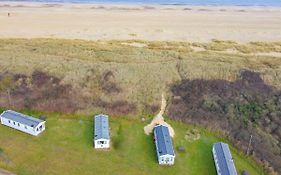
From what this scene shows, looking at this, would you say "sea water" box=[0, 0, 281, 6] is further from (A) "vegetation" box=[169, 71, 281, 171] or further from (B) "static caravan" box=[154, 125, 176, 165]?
(B) "static caravan" box=[154, 125, 176, 165]

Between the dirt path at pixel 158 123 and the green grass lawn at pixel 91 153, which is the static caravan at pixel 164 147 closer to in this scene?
the green grass lawn at pixel 91 153

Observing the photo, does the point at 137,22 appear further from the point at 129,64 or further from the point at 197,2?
the point at 129,64

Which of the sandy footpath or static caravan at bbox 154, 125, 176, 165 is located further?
the sandy footpath

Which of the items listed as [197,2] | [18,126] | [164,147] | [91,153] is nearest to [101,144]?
[91,153]

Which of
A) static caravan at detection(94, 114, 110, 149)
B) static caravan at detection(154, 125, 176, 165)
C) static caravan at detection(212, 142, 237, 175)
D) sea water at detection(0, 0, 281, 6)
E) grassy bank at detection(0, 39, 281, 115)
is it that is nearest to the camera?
static caravan at detection(212, 142, 237, 175)

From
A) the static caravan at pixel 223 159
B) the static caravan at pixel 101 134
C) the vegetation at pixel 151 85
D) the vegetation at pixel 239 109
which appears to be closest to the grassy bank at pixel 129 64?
the vegetation at pixel 151 85

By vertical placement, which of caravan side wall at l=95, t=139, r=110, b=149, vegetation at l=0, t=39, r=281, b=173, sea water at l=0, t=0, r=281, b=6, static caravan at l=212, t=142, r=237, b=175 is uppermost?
sea water at l=0, t=0, r=281, b=6

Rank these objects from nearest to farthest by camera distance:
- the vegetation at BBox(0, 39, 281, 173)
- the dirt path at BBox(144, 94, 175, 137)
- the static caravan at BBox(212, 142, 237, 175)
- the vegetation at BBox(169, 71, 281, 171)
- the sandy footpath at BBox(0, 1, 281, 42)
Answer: the static caravan at BBox(212, 142, 237, 175)
the vegetation at BBox(169, 71, 281, 171)
the dirt path at BBox(144, 94, 175, 137)
the vegetation at BBox(0, 39, 281, 173)
the sandy footpath at BBox(0, 1, 281, 42)

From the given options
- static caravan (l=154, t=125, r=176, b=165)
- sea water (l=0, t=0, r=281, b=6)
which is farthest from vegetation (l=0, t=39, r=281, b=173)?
sea water (l=0, t=0, r=281, b=6)

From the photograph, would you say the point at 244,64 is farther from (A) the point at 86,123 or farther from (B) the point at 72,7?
(B) the point at 72,7
